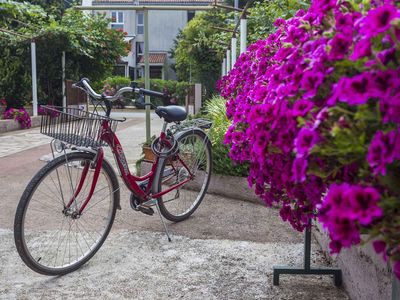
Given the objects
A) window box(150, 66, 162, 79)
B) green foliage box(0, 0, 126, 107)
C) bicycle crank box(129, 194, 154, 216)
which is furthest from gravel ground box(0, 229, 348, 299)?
window box(150, 66, 162, 79)

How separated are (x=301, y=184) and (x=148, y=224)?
2.41 meters

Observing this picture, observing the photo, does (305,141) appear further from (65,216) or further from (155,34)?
(155,34)

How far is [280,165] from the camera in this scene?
1.81 meters

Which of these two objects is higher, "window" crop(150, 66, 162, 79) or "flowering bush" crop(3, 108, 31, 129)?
"window" crop(150, 66, 162, 79)

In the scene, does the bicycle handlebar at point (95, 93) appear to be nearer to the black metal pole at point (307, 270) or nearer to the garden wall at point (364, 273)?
the black metal pole at point (307, 270)

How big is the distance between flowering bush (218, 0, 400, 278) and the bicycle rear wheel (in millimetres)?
2110

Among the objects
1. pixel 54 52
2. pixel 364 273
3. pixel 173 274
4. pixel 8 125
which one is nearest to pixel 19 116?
pixel 8 125

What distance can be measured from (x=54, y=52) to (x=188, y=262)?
13029 mm

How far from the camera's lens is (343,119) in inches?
50.0

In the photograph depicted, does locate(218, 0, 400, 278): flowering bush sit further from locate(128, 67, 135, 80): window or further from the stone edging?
locate(128, 67, 135, 80): window

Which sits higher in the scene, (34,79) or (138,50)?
(138,50)

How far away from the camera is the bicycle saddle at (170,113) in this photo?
3.68m

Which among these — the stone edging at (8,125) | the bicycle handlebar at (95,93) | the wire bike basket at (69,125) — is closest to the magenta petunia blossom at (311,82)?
the wire bike basket at (69,125)

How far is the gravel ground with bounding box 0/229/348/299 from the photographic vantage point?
278 cm
